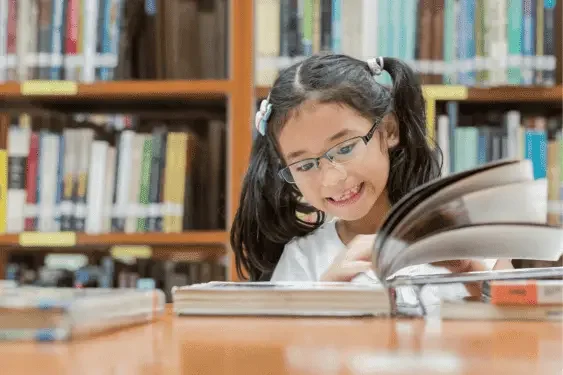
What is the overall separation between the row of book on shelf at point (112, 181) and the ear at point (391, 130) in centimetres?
61

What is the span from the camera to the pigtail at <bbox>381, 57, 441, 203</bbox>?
55.6 inches

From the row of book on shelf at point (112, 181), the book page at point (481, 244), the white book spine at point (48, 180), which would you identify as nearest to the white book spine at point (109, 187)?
the row of book on shelf at point (112, 181)

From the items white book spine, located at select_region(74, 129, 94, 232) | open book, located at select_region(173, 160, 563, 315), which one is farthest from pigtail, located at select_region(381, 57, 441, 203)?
white book spine, located at select_region(74, 129, 94, 232)

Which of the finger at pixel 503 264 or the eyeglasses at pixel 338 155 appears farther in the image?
the eyeglasses at pixel 338 155

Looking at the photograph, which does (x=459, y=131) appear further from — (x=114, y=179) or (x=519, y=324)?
(x=519, y=324)

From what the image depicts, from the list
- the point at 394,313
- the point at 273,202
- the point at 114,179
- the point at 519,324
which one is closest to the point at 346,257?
the point at 394,313

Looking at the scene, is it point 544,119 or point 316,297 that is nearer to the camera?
point 316,297

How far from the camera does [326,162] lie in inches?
50.9

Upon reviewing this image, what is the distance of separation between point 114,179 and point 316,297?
4.27 feet

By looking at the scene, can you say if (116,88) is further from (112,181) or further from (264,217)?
(264,217)

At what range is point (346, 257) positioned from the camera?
35.6 inches

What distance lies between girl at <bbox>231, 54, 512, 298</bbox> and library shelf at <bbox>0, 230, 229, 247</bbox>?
0.25 metres

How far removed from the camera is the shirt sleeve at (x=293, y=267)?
1.41 m

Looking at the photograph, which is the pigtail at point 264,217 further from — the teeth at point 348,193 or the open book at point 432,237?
the open book at point 432,237
